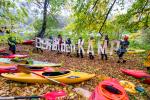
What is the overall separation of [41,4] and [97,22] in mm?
11090

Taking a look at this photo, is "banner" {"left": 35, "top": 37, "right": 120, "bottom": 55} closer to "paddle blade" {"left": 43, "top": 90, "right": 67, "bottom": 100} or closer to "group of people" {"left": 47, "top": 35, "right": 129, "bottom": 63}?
"group of people" {"left": 47, "top": 35, "right": 129, "bottom": 63}

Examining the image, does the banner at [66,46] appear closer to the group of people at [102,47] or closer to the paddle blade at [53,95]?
the group of people at [102,47]

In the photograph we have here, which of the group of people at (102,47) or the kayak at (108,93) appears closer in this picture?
the kayak at (108,93)

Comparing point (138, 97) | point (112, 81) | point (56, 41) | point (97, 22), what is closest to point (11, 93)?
point (112, 81)

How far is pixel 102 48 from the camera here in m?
14.9

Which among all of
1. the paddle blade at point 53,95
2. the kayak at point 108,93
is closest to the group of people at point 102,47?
the kayak at point 108,93

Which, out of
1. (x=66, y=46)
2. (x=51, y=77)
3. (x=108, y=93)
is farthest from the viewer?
(x=66, y=46)

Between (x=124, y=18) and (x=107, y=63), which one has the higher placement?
(x=124, y=18)

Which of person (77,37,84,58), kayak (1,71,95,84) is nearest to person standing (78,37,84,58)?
person (77,37,84,58)

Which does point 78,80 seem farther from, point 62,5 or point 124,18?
point 62,5

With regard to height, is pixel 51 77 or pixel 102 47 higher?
pixel 102 47

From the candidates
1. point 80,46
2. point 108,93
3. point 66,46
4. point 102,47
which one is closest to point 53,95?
point 108,93

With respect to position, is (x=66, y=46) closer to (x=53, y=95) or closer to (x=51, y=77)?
(x=51, y=77)

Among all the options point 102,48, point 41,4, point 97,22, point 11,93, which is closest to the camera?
point 11,93
